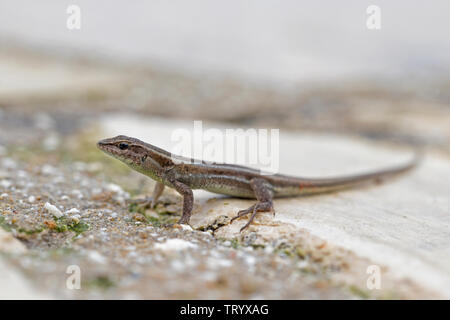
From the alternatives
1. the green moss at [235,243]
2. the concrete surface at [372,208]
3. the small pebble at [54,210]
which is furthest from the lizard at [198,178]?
the small pebble at [54,210]

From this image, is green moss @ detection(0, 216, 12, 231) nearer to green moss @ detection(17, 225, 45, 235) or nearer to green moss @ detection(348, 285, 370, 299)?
green moss @ detection(17, 225, 45, 235)

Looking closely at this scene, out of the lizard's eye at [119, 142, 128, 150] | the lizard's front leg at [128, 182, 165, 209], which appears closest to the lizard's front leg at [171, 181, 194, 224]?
the lizard's front leg at [128, 182, 165, 209]

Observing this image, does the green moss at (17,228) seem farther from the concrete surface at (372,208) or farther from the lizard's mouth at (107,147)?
the concrete surface at (372,208)

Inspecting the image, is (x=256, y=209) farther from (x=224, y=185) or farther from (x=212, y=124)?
(x=212, y=124)

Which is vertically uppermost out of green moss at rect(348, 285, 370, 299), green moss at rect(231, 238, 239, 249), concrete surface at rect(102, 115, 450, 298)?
concrete surface at rect(102, 115, 450, 298)

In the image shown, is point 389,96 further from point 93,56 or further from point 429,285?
point 429,285

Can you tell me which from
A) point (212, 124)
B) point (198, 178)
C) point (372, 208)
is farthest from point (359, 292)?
point (212, 124)
